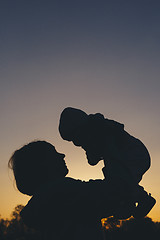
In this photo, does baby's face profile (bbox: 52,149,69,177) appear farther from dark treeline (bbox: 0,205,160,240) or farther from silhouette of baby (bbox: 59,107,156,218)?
dark treeline (bbox: 0,205,160,240)

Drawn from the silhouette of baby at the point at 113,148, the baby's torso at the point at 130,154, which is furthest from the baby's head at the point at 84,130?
the baby's torso at the point at 130,154

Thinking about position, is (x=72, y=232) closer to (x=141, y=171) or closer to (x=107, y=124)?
(x=141, y=171)

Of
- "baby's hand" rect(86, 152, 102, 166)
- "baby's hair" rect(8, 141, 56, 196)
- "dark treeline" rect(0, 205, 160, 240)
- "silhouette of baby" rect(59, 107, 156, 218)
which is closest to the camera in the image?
"silhouette of baby" rect(59, 107, 156, 218)

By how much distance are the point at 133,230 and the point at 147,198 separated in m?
44.4

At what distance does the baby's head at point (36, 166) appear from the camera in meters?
3.07

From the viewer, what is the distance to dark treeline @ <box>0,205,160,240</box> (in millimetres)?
41125

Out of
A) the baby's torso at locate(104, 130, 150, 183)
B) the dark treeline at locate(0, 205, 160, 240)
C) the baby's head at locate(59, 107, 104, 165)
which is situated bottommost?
the baby's torso at locate(104, 130, 150, 183)

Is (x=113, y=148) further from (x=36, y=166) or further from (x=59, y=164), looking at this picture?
(x=36, y=166)

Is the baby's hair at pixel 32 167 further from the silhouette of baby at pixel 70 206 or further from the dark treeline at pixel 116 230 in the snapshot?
the dark treeline at pixel 116 230

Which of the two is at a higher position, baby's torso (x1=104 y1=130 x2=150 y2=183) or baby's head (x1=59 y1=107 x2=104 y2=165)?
baby's head (x1=59 y1=107 x2=104 y2=165)

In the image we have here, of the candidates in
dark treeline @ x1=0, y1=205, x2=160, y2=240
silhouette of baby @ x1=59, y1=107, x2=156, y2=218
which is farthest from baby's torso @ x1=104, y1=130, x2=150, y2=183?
dark treeline @ x1=0, y1=205, x2=160, y2=240

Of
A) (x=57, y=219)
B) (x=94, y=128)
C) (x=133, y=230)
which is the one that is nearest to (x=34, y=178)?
(x=57, y=219)

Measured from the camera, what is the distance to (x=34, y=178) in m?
3.07

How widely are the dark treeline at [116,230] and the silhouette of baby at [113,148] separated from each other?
3985 cm
